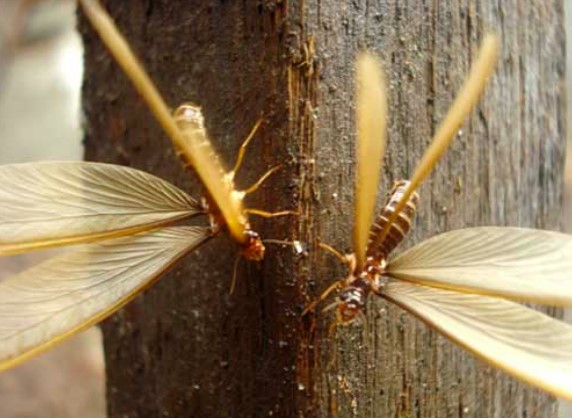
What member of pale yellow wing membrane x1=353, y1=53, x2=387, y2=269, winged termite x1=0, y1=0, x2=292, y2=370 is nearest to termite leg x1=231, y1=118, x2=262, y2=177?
winged termite x1=0, y1=0, x2=292, y2=370

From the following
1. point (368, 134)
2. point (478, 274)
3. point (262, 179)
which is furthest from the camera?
point (262, 179)

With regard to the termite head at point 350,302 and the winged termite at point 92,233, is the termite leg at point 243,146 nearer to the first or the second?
the winged termite at point 92,233

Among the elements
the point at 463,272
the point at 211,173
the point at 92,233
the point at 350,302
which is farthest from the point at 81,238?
the point at 463,272

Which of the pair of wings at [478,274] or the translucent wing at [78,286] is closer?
the pair of wings at [478,274]

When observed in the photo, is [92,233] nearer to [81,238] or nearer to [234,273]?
[81,238]

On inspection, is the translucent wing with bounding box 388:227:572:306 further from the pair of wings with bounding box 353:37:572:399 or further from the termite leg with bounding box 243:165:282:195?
the termite leg with bounding box 243:165:282:195

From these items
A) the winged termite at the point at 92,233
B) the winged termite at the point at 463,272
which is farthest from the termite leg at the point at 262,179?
the winged termite at the point at 463,272
